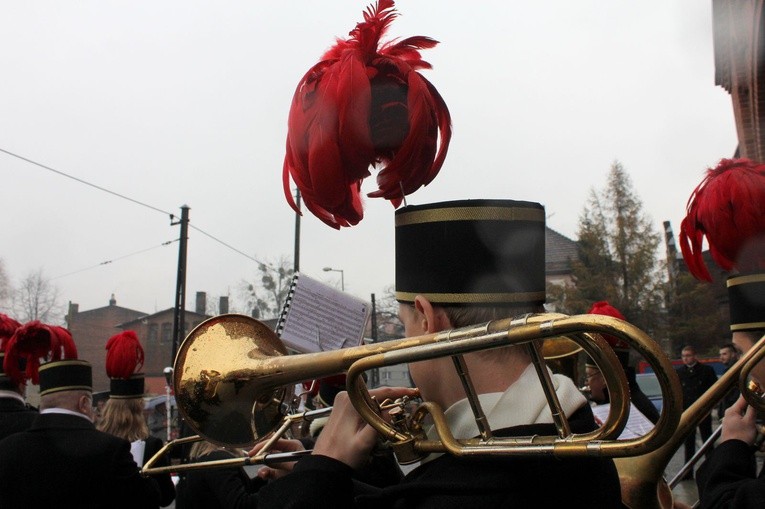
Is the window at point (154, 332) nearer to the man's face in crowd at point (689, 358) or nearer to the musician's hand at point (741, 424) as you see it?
the man's face in crowd at point (689, 358)

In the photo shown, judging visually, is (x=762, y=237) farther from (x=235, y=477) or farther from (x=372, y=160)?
(x=235, y=477)

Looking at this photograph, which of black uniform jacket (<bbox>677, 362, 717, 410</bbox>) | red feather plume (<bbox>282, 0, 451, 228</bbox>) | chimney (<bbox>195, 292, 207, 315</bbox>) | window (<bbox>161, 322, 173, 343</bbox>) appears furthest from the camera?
chimney (<bbox>195, 292, 207, 315</bbox>)

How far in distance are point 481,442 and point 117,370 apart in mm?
5213

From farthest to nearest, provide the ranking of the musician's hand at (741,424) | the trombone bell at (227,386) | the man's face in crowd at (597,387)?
the man's face in crowd at (597,387) → the musician's hand at (741,424) → the trombone bell at (227,386)

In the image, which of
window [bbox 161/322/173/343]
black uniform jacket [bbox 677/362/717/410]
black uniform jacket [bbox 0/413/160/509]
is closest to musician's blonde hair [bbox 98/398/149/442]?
black uniform jacket [bbox 0/413/160/509]

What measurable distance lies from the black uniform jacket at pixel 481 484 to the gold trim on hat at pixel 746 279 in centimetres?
154

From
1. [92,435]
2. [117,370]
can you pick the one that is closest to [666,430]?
[92,435]

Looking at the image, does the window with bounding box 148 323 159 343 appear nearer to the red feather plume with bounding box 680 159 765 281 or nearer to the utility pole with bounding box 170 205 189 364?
the utility pole with bounding box 170 205 189 364

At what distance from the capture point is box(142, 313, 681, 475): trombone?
1421 millimetres

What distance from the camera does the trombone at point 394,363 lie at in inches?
55.9

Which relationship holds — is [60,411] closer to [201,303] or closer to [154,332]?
[201,303]

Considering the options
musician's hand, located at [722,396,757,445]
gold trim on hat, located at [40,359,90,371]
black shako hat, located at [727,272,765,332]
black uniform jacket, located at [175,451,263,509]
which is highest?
black shako hat, located at [727,272,765,332]

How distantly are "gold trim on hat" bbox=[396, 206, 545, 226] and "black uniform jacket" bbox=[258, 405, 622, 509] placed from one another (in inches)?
17.9

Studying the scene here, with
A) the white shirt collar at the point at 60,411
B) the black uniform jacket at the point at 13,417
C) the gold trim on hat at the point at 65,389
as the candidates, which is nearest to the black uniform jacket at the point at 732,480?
the white shirt collar at the point at 60,411
